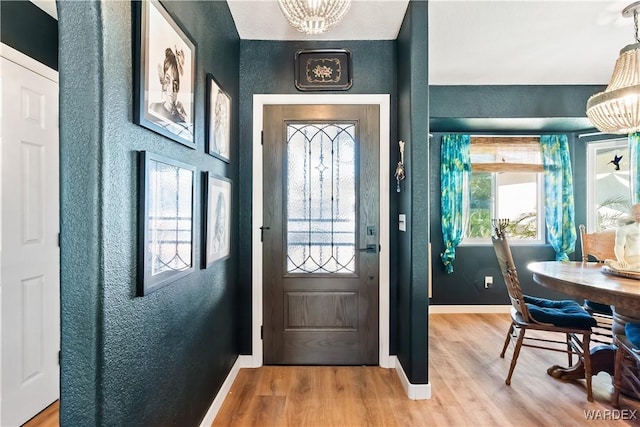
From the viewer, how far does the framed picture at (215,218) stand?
5.86ft

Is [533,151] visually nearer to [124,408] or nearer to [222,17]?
[222,17]

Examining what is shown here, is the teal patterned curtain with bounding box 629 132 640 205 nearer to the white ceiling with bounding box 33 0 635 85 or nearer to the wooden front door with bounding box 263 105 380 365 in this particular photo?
the white ceiling with bounding box 33 0 635 85

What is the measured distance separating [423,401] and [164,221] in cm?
195

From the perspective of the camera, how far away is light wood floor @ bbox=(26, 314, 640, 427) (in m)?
1.95

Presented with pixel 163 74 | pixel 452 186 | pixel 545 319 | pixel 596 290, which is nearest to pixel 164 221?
pixel 163 74

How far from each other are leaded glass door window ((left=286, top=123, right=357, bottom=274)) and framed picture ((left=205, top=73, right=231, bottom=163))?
1.80 feet

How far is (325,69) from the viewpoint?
2641 millimetres

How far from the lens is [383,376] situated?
8.13 ft

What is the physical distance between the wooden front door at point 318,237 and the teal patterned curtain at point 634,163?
3145 millimetres

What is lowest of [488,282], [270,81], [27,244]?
[488,282]

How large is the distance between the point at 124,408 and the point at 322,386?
151cm

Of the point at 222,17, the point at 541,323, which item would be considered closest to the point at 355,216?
the point at 541,323

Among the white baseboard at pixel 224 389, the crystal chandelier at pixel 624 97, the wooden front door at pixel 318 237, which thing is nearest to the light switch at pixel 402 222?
the wooden front door at pixel 318 237

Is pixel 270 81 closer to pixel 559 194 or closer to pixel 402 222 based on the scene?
pixel 402 222
